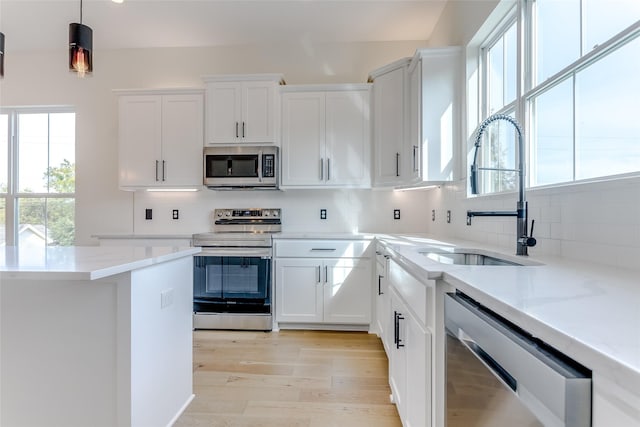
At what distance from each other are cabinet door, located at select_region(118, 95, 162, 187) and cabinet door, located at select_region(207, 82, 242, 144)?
1.90 ft

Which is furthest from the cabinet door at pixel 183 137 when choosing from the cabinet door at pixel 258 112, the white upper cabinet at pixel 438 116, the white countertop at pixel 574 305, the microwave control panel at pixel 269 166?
the white countertop at pixel 574 305

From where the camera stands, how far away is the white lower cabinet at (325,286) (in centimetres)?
295

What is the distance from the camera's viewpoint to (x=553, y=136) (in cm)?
158

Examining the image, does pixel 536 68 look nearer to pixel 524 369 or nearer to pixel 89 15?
pixel 524 369

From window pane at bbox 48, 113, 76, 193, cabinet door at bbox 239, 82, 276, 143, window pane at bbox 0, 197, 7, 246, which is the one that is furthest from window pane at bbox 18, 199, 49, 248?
cabinet door at bbox 239, 82, 276, 143

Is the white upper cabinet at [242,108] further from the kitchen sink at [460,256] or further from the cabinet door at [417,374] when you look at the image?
the cabinet door at [417,374]

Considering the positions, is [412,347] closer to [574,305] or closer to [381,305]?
[574,305]

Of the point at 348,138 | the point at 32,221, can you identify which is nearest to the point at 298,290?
the point at 348,138

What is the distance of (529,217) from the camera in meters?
1.60

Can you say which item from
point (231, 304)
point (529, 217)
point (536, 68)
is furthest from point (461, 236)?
point (231, 304)

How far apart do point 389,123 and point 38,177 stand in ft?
13.7

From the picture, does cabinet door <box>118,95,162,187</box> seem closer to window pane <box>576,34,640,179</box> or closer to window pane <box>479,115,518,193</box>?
window pane <box>479,115,518,193</box>

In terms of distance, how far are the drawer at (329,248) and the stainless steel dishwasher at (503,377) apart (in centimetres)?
193

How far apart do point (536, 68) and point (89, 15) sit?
12.5 ft
